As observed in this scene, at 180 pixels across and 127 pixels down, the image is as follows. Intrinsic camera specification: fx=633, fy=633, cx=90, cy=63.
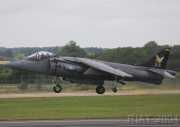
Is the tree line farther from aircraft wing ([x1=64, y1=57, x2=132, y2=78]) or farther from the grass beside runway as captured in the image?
aircraft wing ([x1=64, y1=57, x2=132, y2=78])

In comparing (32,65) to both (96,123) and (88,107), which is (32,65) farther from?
(88,107)

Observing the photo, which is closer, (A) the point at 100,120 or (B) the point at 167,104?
(A) the point at 100,120

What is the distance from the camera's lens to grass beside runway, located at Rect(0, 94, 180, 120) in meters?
46.7

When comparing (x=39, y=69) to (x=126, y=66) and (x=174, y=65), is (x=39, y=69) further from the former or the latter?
(x=174, y=65)

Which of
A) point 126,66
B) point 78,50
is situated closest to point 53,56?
point 126,66

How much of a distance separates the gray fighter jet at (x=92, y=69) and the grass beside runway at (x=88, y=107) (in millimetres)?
3801

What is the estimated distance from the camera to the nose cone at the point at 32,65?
134ft

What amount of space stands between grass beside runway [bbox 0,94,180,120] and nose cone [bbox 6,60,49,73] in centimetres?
469

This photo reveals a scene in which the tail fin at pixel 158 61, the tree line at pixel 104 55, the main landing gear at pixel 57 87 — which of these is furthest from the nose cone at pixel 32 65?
the tree line at pixel 104 55

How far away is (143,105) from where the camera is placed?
2132 inches

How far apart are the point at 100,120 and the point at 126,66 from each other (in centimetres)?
414

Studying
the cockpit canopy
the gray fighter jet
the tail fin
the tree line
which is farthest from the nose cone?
the tree line

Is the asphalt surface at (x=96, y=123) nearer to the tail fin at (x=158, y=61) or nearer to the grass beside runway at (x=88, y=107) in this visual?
the grass beside runway at (x=88, y=107)

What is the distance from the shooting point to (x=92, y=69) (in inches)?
1663
